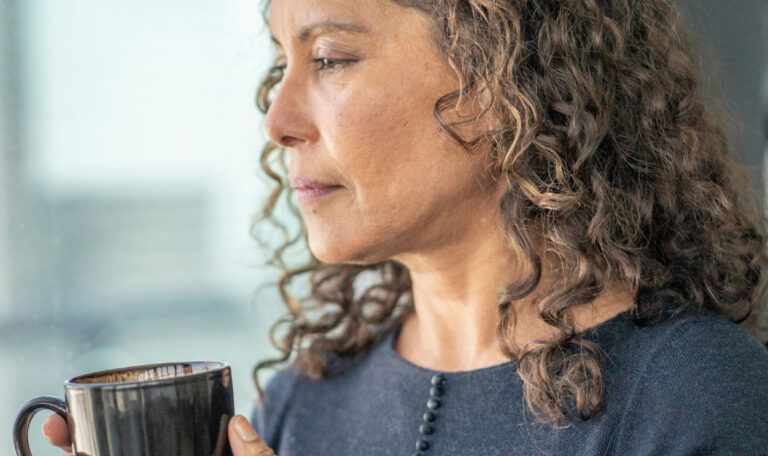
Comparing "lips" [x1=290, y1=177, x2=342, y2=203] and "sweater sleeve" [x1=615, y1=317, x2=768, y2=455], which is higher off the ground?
"lips" [x1=290, y1=177, x2=342, y2=203]

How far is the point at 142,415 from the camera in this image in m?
0.79

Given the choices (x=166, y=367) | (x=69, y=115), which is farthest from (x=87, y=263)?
(x=166, y=367)

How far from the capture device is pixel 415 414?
117cm

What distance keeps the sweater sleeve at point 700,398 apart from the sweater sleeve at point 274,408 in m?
0.63

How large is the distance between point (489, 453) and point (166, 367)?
0.46 m

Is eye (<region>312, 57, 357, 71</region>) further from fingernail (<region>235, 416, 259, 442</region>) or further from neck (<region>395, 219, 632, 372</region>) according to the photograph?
fingernail (<region>235, 416, 259, 442</region>)

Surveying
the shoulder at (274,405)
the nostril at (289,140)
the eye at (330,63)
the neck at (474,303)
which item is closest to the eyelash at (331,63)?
the eye at (330,63)

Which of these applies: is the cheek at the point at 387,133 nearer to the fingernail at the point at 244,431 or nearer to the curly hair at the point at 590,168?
the curly hair at the point at 590,168

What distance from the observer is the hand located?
84 centimetres

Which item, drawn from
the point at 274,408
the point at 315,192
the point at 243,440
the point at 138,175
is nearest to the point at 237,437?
the point at 243,440

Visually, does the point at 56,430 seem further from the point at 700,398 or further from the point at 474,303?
the point at 700,398

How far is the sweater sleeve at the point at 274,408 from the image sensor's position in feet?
4.47

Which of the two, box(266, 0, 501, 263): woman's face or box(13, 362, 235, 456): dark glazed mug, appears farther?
box(266, 0, 501, 263): woman's face

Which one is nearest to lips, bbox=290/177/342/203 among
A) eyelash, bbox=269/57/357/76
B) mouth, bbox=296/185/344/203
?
mouth, bbox=296/185/344/203
